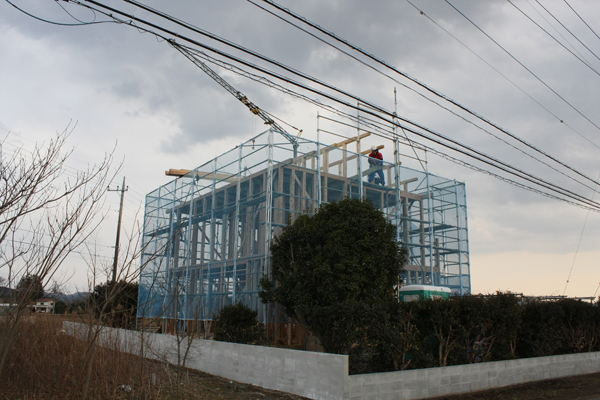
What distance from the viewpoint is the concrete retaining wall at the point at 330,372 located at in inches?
303

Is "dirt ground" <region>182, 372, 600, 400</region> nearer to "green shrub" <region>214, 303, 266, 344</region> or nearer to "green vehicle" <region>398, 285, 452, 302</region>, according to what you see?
"green shrub" <region>214, 303, 266, 344</region>

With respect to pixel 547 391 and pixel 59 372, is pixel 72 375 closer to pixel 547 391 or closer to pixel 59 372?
pixel 59 372

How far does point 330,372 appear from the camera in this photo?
7723 millimetres

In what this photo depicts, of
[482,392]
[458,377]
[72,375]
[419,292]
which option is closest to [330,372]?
[458,377]

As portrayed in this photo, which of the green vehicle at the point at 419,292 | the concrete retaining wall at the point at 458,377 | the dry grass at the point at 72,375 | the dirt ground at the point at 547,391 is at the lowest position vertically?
the dirt ground at the point at 547,391

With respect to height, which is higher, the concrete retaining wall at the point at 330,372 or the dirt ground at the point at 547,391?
the concrete retaining wall at the point at 330,372

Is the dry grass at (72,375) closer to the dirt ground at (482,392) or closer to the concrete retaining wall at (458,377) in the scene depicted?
the dirt ground at (482,392)

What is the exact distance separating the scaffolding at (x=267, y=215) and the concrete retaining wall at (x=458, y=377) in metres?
6.78

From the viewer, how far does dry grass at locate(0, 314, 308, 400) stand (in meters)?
6.93

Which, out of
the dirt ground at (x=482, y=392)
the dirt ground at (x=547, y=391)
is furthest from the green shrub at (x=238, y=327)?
the dirt ground at (x=547, y=391)

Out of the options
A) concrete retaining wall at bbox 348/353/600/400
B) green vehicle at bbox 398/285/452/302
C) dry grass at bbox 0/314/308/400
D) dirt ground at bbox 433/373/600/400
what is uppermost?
green vehicle at bbox 398/285/452/302

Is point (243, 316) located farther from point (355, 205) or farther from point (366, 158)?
point (366, 158)

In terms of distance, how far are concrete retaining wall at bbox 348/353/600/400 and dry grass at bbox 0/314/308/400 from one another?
1552mm

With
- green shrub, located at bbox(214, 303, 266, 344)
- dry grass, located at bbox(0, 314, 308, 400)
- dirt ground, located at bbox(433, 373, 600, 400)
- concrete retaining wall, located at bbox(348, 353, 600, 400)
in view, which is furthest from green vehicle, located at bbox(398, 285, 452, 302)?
dry grass, located at bbox(0, 314, 308, 400)
